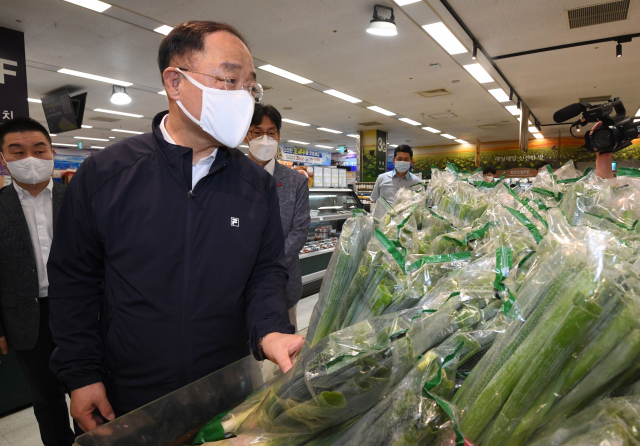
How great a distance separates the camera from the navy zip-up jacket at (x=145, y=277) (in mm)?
1256

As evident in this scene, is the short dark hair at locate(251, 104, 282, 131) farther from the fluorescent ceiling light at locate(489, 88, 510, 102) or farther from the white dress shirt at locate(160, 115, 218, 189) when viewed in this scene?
the fluorescent ceiling light at locate(489, 88, 510, 102)

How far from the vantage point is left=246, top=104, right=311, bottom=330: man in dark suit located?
2.71 meters

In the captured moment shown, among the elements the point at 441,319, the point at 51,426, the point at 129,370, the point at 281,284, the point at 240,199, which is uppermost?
the point at 240,199

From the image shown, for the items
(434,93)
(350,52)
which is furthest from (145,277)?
(434,93)

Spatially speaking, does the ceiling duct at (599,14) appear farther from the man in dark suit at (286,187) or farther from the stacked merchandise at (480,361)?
the stacked merchandise at (480,361)

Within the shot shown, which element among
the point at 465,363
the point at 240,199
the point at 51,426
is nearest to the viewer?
the point at 465,363

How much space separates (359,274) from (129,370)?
33.7 inches

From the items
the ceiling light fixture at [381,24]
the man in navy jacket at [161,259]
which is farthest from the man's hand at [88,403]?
the ceiling light fixture at [381,24]

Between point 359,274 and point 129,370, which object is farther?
point 129,370

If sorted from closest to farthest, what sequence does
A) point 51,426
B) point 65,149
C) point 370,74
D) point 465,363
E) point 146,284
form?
point 465,363 → point 146,284 → point 51,426 → point 370,74 → point 65,149

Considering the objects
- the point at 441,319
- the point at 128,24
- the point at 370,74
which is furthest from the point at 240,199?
the point at 370,74

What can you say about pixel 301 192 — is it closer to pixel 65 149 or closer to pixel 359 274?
pixel 359 274

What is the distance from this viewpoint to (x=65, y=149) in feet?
57.8

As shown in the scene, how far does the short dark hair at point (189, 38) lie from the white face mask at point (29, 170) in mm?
1452
